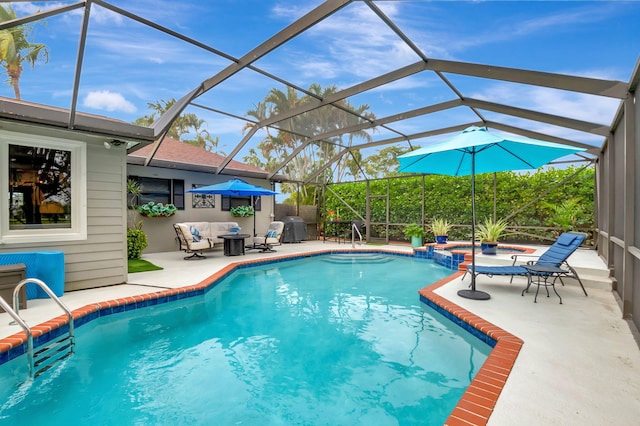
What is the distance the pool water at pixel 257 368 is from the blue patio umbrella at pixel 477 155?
5.60ft

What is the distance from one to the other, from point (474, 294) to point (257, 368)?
3325 mm

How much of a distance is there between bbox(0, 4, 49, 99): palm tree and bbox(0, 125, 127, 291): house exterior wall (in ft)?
49.7

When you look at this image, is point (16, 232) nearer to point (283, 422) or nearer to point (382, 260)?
point (283, 422)

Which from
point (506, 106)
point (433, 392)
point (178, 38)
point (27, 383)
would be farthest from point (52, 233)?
point (506, 106)

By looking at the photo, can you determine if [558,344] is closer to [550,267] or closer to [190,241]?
[550,267]

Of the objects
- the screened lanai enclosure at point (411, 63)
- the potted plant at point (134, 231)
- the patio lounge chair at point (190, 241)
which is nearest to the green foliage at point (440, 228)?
the screened lanai enclosure at point (411, 63)

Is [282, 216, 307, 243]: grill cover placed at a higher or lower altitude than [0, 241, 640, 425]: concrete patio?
higher

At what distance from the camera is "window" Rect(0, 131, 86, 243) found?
15.9 feet

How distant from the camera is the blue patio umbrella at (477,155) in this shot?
4215 millimetres

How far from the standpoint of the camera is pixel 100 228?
5637 mm

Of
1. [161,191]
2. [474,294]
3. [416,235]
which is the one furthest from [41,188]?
[416,235]

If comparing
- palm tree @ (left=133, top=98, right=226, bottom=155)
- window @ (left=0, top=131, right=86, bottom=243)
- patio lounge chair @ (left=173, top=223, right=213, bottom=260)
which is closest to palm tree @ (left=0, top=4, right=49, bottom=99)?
palm tree @ (left=133, top=98, right=226, bottom=155)

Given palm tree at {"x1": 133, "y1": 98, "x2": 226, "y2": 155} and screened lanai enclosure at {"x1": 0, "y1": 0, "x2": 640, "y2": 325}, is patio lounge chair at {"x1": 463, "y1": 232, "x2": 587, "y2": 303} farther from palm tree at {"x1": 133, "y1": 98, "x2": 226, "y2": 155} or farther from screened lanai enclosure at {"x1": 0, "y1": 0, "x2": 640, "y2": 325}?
palm tree at {"x1": 133, "y1": 98, "x2": 226, "y2": 155}

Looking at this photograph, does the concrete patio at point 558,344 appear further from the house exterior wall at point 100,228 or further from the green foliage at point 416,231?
the green foliage at point 416,231
